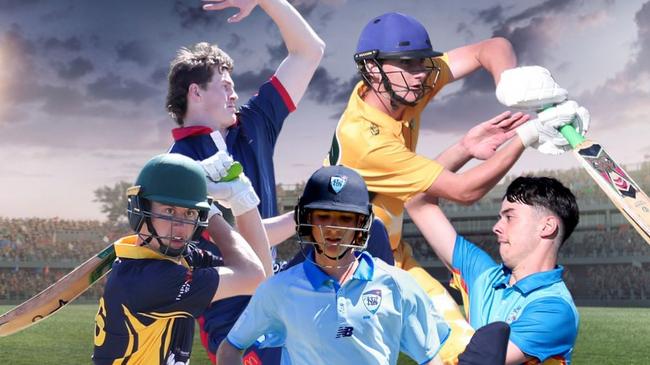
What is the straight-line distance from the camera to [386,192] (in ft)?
18.1

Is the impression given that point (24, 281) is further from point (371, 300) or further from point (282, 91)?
point (371, 300)

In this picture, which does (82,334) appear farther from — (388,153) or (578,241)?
(578,241)

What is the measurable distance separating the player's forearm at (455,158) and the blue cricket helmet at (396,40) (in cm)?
59

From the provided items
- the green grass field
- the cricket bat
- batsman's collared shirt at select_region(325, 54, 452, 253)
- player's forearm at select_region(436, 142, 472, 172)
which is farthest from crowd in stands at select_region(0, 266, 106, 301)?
the cricket bat

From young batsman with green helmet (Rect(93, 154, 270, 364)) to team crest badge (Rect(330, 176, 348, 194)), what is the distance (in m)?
0.82

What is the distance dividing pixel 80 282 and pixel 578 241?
53.3 metres

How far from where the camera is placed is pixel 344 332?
3676 mm

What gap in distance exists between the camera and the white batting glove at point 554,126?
4.96 meters

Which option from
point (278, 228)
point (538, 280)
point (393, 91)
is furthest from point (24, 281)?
point (538, 280)

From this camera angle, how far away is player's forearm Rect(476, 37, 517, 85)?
19.0 ft

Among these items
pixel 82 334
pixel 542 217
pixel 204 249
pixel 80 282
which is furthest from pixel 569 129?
pixel 82 334

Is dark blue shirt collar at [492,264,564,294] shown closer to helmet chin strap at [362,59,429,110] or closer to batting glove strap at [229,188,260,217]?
batting glove strap at [229,188,260,217]

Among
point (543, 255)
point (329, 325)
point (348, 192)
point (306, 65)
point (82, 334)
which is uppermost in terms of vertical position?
point (306, 65)

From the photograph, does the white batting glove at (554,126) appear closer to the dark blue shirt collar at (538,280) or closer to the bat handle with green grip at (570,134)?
the bat handle with green grip at (570,134)
